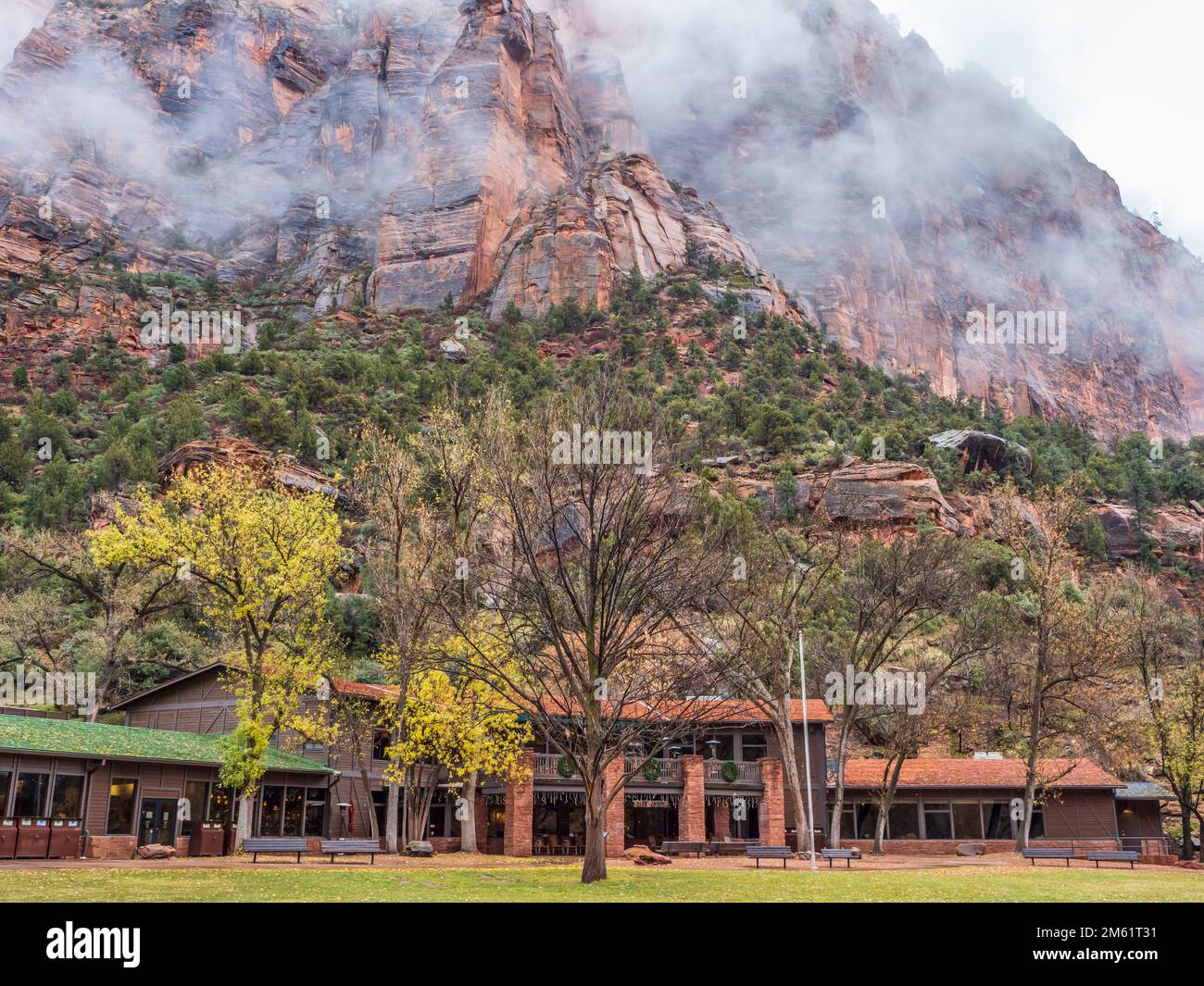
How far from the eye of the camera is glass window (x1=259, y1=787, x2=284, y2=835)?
3550cm

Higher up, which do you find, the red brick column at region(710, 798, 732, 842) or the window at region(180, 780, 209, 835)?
the window at region(180, 780, 209, 835)

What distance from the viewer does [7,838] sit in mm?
23375

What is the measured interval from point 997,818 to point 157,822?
34.0 metres

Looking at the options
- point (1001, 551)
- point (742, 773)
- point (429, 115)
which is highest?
point (429, 115)

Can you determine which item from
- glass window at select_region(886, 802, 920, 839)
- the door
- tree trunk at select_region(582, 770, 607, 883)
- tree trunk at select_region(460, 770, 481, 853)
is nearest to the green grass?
tree trunk at select_region(582, 770, 607, 883)

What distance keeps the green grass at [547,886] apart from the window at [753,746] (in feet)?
52.4

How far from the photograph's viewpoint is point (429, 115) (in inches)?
5837

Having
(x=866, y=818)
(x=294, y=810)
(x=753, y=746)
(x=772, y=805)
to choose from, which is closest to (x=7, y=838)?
(x=294, y=810)

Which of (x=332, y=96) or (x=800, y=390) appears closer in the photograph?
(x=800, y=390)

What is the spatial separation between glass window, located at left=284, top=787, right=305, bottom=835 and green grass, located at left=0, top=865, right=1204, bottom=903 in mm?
13020

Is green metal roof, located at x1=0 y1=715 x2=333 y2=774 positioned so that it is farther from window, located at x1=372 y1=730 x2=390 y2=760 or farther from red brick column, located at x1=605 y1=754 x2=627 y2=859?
red brick column, located at x1=605 y1=754 x2=627 y2=859
